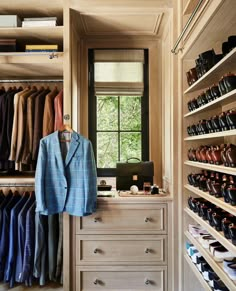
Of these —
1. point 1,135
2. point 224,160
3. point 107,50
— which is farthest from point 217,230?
point 107,50

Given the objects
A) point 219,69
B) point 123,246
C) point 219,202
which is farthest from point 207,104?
point 123,246

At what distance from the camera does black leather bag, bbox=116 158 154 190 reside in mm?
2312

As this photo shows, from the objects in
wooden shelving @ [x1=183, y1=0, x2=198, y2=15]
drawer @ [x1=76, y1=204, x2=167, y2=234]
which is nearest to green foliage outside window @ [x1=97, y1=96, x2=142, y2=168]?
drawer @ [x1=76, y1=204, x2=167, y2=234]

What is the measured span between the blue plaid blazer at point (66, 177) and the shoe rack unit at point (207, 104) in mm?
697

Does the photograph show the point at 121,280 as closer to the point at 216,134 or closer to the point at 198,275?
the point at 198,275

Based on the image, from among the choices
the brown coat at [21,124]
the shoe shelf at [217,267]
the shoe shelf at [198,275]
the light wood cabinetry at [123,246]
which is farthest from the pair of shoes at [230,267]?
the brown coat at [21,124]

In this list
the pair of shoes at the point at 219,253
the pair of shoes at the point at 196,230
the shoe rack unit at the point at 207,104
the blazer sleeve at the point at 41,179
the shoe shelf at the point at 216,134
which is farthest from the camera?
the blazer sleeve at the point at 41,179

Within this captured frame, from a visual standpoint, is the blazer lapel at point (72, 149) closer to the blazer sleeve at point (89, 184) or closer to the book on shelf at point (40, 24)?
the blazer sleeve at point (89, 184)

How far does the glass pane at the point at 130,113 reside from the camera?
272cm

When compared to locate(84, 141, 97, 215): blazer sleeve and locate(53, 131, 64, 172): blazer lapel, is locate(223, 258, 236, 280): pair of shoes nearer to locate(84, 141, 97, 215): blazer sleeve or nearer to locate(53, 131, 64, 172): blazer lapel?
locate(84, 141, 97, 215): blazer sleeve

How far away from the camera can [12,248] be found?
2049 millimetres

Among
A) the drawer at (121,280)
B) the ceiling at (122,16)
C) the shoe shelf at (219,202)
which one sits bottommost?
the drawer at (121,280)

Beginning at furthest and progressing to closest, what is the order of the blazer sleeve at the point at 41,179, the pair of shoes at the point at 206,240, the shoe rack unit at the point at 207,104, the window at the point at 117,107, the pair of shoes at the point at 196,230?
the window at the point at 117,107, the blazer sleeve at the point at 41,179, the pair of shoes at the point at 196,230, the pair of shoes at the point at 206,240, the shoe rack unit at the point at 207,104

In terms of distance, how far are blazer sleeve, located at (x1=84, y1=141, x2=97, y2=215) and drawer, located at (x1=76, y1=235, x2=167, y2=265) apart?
269 mm
